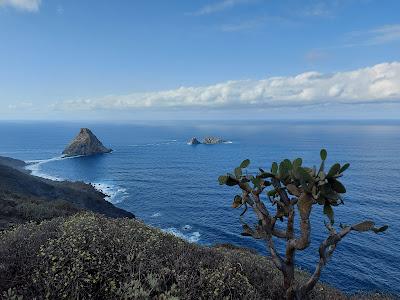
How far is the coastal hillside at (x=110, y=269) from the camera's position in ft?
27.9

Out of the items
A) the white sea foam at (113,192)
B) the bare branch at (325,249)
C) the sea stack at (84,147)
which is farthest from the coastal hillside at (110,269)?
the sea stack at (84,147)

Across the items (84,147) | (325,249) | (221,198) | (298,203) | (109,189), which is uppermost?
(298,203)

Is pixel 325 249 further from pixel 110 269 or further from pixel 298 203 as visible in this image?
pixel 110 269

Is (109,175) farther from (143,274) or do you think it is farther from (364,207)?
(143,274)

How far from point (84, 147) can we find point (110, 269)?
17164cm

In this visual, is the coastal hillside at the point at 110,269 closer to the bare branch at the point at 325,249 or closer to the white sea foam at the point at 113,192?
the bare branch at the point at 325,249

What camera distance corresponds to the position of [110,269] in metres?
9.36

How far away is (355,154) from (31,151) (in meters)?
169

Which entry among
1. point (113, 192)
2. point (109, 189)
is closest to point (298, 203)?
point (113, 192)

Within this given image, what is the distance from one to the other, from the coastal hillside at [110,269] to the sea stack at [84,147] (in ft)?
551

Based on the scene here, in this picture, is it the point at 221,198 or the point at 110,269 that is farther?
the point at 221,198

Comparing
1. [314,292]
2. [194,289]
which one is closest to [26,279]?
[194,289]

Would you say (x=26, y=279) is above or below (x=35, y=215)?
above

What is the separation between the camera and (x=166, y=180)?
104m
